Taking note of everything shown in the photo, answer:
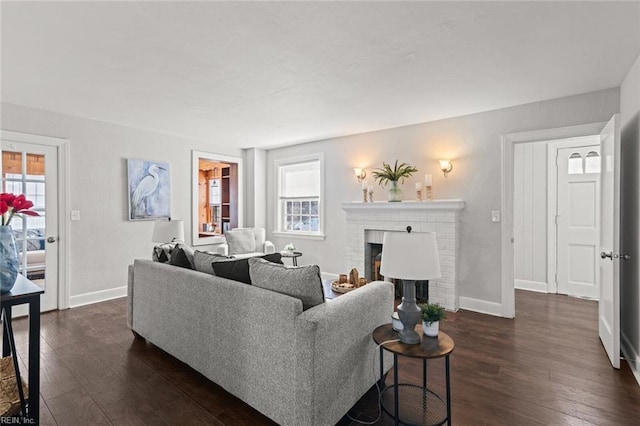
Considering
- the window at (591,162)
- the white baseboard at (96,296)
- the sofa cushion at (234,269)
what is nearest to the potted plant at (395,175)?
the window at (591,162)

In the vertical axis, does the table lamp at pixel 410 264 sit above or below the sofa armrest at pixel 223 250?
above

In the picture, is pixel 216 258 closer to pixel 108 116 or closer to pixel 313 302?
pixel 313 302

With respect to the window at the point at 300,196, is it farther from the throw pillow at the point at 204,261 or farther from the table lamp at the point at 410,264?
the table lamp at the point at 410,264

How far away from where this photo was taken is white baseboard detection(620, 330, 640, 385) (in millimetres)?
2434

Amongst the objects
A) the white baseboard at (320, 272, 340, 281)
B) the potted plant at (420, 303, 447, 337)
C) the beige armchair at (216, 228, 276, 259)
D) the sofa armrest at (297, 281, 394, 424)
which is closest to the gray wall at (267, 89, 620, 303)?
the white baseboard at (320, 272, 340, 281)

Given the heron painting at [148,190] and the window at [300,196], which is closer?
the heron painting at [148,190]

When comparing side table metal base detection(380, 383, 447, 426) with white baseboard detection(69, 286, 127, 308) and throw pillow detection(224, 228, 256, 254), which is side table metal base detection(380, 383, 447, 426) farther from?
white baseboard detection(69, 286, 127, 308)

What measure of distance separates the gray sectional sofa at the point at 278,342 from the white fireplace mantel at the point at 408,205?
2.06 metres

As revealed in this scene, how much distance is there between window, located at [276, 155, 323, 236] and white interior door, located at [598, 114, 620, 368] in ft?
12.2

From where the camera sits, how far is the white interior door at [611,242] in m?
Answer: 2.59

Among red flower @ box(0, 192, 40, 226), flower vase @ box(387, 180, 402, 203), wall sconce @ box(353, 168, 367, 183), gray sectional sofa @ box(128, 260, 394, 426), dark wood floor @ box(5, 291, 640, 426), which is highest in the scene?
wall sconce @ box(353, 168, 367, 183)

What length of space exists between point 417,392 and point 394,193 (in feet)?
9.01

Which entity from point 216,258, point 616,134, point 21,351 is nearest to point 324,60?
point 216,258

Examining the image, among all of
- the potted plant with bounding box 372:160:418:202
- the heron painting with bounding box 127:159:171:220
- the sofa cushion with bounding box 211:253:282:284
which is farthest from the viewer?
the heron painting with bounding box 127:159:171:220
